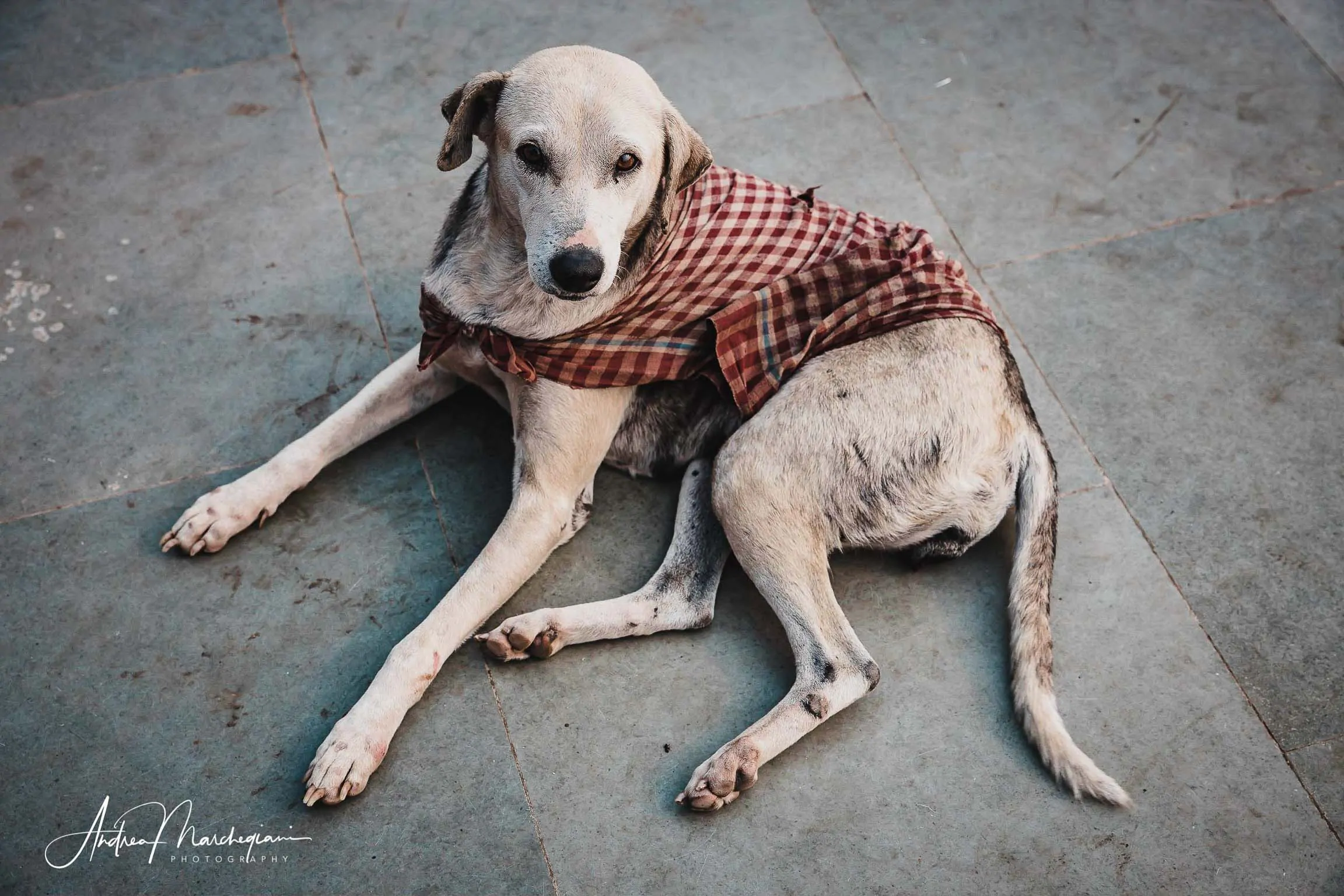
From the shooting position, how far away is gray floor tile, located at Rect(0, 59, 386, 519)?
3.35 m

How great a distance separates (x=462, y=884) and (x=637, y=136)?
1775 millimetres

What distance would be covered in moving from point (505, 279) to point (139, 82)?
233 cm

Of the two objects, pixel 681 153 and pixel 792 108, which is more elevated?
pixel 681 153

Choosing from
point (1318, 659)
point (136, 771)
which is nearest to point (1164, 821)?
point (1318, 659)

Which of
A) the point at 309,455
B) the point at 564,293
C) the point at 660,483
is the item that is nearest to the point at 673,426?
the point at 660,483

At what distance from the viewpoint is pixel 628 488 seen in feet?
11.1

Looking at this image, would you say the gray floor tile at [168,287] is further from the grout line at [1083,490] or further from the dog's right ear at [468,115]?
the grout line at [1083,490]

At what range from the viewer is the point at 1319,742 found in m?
2.98

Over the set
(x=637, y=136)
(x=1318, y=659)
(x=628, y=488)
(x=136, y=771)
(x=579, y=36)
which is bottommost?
(x=1318, y=659)

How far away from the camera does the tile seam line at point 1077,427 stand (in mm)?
2945

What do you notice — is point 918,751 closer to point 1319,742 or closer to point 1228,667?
point 1228,667

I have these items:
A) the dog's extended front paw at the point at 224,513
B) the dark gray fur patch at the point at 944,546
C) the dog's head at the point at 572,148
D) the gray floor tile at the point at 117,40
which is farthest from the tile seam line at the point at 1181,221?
the gray floor tile at the point at 117,40

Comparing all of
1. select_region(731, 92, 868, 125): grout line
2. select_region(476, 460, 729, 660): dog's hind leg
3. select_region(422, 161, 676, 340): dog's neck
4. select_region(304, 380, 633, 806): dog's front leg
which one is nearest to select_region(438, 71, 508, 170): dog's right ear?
select_region(422, 161, 676, 340): dog's neck

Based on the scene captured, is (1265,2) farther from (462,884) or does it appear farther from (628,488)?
(462,884)
